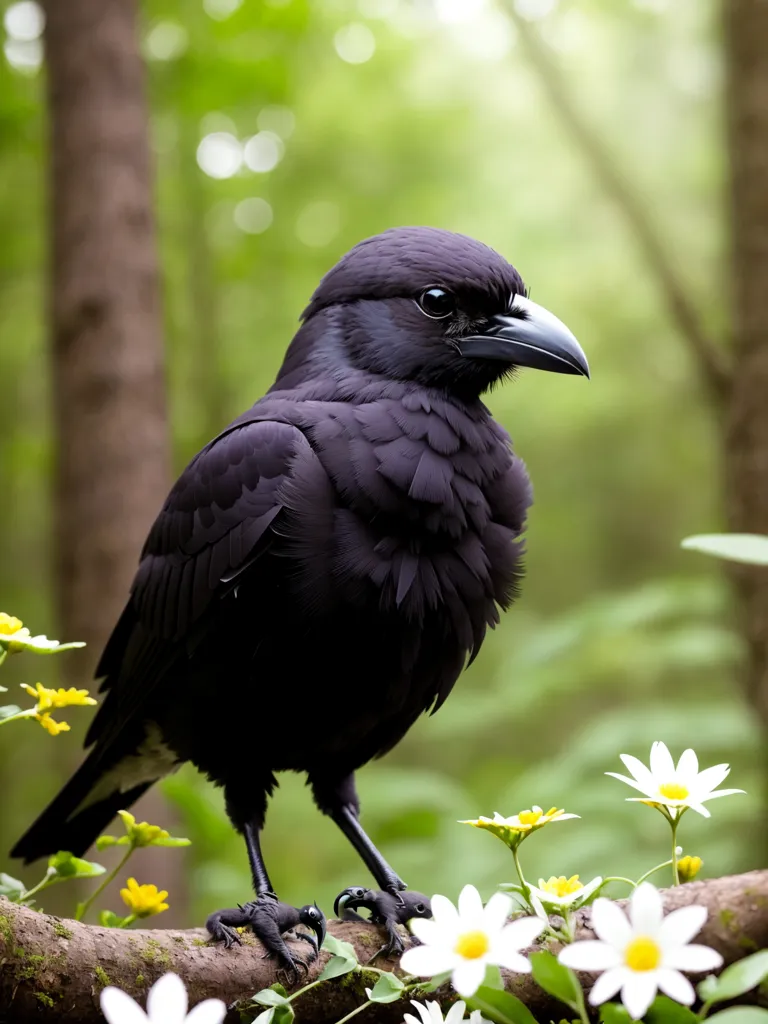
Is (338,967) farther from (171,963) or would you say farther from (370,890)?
(370,890)

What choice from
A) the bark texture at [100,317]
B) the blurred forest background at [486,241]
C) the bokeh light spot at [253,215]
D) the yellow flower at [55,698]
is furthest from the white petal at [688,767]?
the bokeh light spot at [253,215]

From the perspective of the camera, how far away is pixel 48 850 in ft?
9.07

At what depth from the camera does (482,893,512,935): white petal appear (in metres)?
1.15

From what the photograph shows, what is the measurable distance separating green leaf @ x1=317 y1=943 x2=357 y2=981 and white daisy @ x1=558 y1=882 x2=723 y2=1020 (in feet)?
1.98

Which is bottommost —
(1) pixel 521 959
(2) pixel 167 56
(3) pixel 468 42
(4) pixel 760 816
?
(4) pixel 760 816

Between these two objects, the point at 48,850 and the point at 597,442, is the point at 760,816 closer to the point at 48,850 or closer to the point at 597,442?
the point at 48,850

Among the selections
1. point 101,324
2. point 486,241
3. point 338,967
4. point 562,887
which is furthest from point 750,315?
point 338,967

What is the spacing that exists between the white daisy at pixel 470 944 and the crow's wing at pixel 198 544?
113 centimetres

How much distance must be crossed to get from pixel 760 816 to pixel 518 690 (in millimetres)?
1202

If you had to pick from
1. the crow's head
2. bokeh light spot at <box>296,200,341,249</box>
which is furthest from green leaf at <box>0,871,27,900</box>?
bokeh light spot at <box>296,200,341,249</box>

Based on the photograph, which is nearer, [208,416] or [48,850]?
[48,850]

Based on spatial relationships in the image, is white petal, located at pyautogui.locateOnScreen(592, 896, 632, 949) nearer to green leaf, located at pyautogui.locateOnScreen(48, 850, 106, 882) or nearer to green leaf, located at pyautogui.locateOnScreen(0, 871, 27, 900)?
green leaf, located at pyautogui.locateOnScreen(48, 850, 106, 882)

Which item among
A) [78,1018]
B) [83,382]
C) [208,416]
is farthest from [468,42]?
[78,1018]

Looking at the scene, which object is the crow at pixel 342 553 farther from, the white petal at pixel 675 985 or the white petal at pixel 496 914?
the white petal at pixel 675 985
